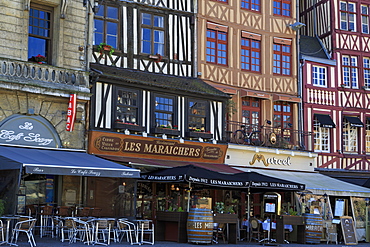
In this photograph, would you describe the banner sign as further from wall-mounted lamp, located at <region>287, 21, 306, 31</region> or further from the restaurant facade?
wall-mounted lamp, located at <region>287, 21, 306, 31</region>

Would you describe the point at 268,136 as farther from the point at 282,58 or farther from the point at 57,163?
the point at 57,163

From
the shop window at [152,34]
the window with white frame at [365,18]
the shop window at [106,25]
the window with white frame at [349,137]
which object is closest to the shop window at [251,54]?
the shop window at [152,34]

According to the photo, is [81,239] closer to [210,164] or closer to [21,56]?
[21,56]

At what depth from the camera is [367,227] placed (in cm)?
1972

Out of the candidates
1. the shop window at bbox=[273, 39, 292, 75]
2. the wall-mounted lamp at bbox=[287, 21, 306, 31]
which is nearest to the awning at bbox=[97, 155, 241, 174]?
the shop window at bbox=[273, 39, 292, 75]

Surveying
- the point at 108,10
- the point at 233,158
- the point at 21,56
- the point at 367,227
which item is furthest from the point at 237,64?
the point at 21,56

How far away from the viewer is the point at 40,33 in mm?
15391

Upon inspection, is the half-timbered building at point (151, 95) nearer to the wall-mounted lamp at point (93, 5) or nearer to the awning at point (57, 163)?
the wall-mounted lamp at point (93, 5)

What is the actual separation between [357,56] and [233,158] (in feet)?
24.3

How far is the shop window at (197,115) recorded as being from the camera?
18.0 metres

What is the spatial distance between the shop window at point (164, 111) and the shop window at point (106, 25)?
2.00 m

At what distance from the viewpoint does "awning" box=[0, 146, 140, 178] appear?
1240 centimetres

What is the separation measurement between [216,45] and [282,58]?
2.99m

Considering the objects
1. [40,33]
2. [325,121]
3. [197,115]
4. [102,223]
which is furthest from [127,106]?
[325,121]
